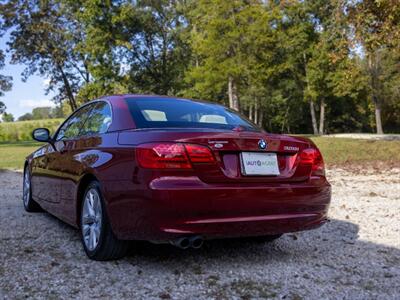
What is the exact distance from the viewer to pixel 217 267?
375 cm

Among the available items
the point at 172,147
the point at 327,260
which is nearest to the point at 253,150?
the point at 172,147

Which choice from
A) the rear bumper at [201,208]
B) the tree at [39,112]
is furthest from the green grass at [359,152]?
the tree at [39,112]

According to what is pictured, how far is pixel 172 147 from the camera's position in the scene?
329 cm

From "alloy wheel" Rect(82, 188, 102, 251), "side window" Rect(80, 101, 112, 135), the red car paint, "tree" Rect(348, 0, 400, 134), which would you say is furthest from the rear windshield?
"tree" Rect(348, 0, 400, 134)

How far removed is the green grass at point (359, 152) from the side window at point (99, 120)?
10237mm

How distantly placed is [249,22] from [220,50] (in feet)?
7.67

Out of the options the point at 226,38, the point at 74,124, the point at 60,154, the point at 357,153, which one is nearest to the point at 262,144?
the point at 60,154

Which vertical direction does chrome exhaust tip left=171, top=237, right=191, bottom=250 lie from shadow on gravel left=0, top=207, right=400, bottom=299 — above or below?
above

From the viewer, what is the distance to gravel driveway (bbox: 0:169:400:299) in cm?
319

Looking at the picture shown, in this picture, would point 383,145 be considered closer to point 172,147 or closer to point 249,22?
point 249,22

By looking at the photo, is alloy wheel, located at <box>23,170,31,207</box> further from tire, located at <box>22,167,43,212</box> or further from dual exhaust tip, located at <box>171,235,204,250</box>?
dual exhaust tip, located at <box>171,235,204,250</box>

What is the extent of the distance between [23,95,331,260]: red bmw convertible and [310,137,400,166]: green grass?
33.7 feet

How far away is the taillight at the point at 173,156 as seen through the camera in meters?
3.27

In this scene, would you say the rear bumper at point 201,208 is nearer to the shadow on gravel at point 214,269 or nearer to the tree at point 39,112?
the shadow on gravel at point 214,269
